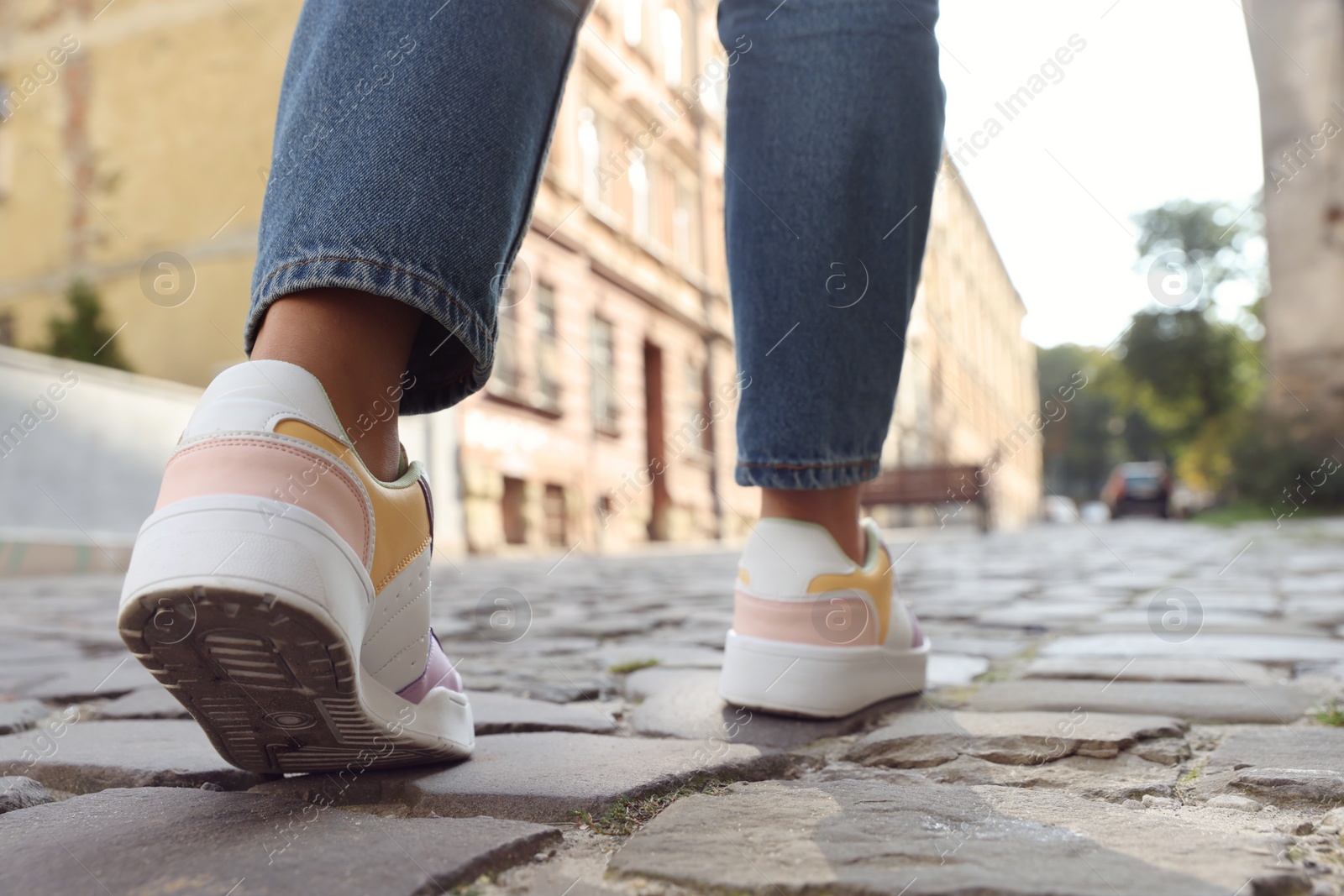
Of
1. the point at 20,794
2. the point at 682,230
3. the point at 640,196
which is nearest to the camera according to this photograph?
the point at 20,794

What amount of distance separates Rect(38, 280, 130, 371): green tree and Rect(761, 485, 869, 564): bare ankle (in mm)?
10686

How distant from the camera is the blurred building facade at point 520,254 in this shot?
10.9 metres

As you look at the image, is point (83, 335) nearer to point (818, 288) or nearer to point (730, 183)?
point (730, 183)

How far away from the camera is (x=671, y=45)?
15.8m

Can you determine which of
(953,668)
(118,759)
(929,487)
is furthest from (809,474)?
(929,487)

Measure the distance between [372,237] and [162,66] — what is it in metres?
12.4

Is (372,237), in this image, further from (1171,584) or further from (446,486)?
(446,486)

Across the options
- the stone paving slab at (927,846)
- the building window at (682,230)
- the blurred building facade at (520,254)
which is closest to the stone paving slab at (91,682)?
the stone paving slab at (927,846)

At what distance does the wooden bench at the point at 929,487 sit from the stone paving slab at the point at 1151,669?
37.0 ft

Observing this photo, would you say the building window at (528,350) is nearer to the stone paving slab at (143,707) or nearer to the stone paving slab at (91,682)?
the stone paving slab at (91,682)

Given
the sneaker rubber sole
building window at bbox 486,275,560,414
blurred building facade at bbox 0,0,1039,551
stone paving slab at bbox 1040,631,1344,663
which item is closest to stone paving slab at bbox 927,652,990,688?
stone paving slab at bbox 1040,631,1344,663

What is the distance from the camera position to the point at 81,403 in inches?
287

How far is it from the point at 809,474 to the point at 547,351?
1064 cm

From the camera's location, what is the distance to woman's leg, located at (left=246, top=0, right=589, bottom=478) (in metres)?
0.91
